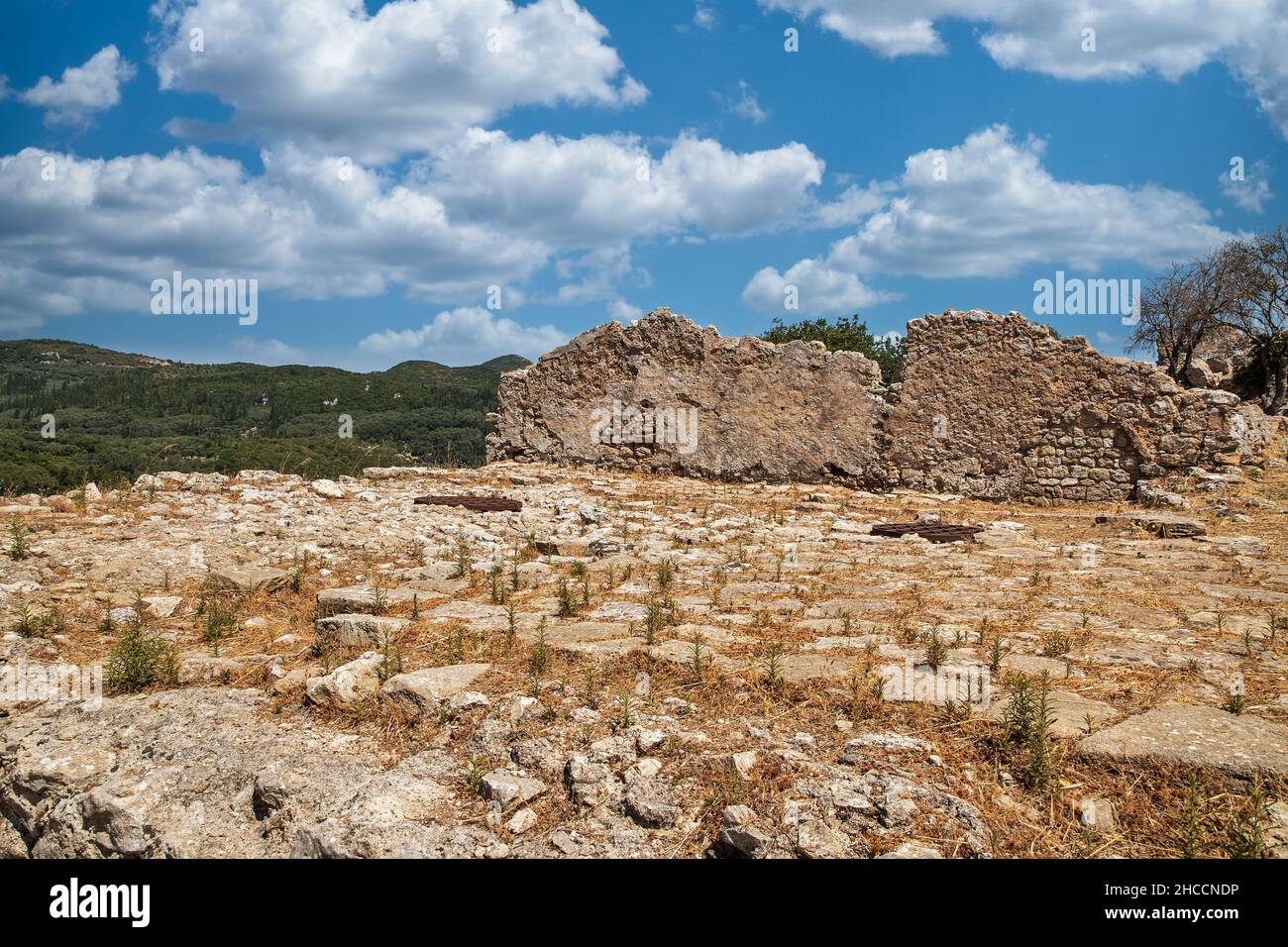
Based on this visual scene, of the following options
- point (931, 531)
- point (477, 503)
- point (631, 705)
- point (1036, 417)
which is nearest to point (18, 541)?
point (477, 503)

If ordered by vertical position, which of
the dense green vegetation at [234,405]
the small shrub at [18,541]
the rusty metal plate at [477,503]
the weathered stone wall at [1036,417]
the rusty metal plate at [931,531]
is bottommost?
the rusty metal plate at [931,531]

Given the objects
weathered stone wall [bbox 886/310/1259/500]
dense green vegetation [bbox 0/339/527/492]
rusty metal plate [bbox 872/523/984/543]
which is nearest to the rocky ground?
rusty metal plate [bbox 872/523/984/543]

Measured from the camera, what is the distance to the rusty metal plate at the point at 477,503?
9.48 m

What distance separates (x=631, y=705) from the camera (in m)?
3.45

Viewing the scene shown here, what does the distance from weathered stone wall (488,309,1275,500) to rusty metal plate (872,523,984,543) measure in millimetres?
3554

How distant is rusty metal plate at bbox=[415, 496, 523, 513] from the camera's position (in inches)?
373

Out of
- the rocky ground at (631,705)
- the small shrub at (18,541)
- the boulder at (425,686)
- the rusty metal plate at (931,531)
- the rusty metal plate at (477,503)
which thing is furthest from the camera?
the rusty metal plate at (477,503)

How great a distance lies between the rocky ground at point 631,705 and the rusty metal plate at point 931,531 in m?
1.56

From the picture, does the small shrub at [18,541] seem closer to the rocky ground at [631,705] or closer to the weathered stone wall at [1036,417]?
the rocky ground at [631,705]

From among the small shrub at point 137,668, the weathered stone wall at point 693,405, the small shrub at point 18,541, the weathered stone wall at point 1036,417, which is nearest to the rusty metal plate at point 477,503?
the small shrub at point 18,541

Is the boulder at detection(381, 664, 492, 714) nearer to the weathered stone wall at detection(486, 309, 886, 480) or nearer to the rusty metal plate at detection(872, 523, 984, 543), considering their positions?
the rusty metal plate at detection(872, 523, 984, 543)
